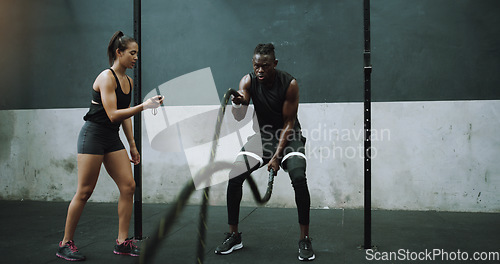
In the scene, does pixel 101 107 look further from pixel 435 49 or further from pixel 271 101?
pixel 435 49

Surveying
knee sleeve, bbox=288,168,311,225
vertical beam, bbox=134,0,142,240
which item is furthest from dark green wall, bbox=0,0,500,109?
knee sleeve, bbox=288,168,311,225

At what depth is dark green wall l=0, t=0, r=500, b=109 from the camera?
4.12 m

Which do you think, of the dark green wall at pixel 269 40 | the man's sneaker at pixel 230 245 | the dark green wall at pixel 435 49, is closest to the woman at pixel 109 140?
the man's sneaker at pixel 230 245

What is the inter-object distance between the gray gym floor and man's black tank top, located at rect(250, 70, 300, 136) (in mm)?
922

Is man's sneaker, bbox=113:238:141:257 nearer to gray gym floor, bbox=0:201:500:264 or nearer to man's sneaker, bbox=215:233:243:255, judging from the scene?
gray gym floor, bbox=0:201:500:264

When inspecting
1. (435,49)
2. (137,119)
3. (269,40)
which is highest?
(269,40)

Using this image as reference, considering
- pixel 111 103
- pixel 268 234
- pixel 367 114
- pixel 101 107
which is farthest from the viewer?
pixel 268 234

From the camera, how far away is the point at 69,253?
9.07ft

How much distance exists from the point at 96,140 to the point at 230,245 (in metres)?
1.20

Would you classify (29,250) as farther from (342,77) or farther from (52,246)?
(342,77)

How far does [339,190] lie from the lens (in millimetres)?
4320

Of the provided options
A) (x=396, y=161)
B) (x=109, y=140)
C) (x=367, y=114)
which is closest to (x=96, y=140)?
(x=109, y=140)

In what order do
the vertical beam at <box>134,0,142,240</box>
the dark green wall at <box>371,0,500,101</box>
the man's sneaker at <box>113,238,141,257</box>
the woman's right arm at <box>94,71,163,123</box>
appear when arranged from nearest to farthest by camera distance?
the woman's right arm at <box>94,71,163,123</box> → the man's sneaker at <box>113,238,141,257</box> → the vertical beam at <box>134,0,142,240</box> → the dark green wall at <box>371,0,500,101</box>

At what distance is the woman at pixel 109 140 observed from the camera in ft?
8.79
